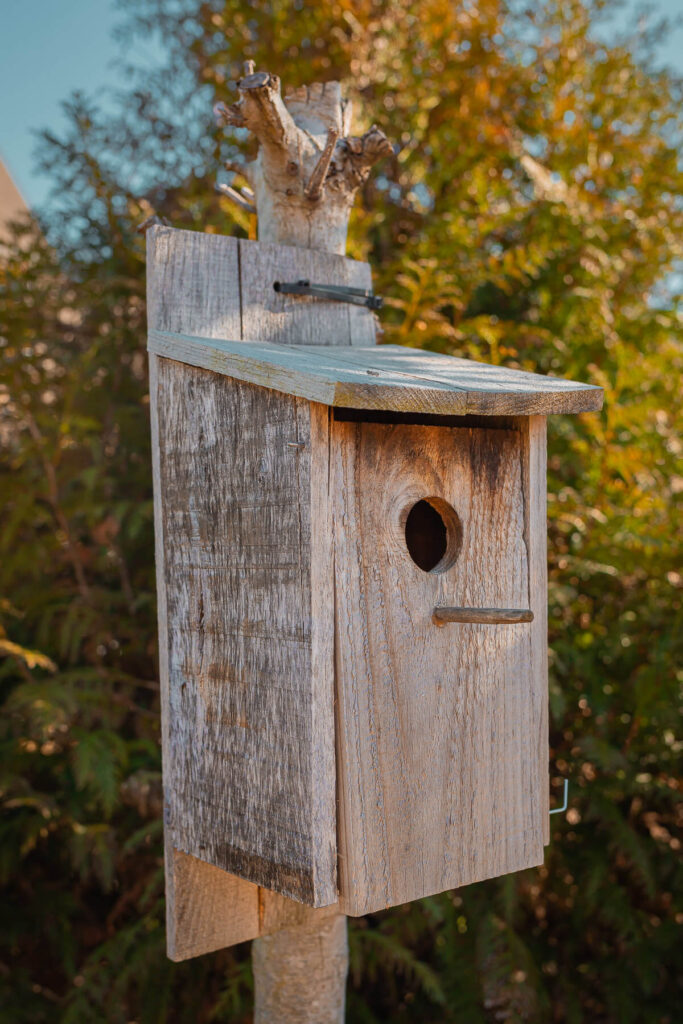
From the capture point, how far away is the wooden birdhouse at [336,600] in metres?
1.34

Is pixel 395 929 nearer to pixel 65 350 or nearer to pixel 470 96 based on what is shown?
pixel 65 350

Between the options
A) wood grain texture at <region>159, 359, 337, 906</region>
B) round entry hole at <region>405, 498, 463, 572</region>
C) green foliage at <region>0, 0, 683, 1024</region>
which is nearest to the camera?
wood grain texture at <region>159, 359, 337, 906</region>

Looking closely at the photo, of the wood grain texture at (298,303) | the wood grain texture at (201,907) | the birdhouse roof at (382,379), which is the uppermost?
the wood grain texture at (298,303)

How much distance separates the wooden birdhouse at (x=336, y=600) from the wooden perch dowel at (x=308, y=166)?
0.18m

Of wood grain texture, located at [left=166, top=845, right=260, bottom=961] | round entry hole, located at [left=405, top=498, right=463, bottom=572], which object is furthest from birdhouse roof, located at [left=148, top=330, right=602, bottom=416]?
wood grain texture, located at [left=166, top=845, right=260, bottom=961]

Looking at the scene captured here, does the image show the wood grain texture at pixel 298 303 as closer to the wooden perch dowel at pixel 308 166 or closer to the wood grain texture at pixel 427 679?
the wooden perch dowel at pixel 308 166

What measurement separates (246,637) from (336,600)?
20 cm

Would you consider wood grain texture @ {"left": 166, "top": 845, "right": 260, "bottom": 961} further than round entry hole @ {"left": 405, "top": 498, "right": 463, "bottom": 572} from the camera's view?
No

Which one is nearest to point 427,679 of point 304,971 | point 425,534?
point 425,534

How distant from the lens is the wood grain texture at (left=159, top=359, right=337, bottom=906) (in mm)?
1337

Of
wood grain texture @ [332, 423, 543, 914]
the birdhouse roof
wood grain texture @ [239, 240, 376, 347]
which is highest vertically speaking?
wood grain texture @ [239, 240, 376, 347]

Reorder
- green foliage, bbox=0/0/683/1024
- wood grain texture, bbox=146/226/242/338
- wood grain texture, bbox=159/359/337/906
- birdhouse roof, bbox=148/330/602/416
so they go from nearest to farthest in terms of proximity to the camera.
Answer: birdhouse roof, bbox=148/330/602/416 → wood grain texture, bbox=159/359/337/906 → wood grain texture, bbox=146/226/242/338 → green foliage, bbox=0/0/683/1024

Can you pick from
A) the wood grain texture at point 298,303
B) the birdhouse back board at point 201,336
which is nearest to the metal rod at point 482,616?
the birdhouse back board at point 201,336

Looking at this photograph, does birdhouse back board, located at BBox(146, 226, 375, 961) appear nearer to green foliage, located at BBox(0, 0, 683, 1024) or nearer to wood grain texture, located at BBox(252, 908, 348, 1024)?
wood grain texture, located at BBox(252, 908, 348, 1024)
